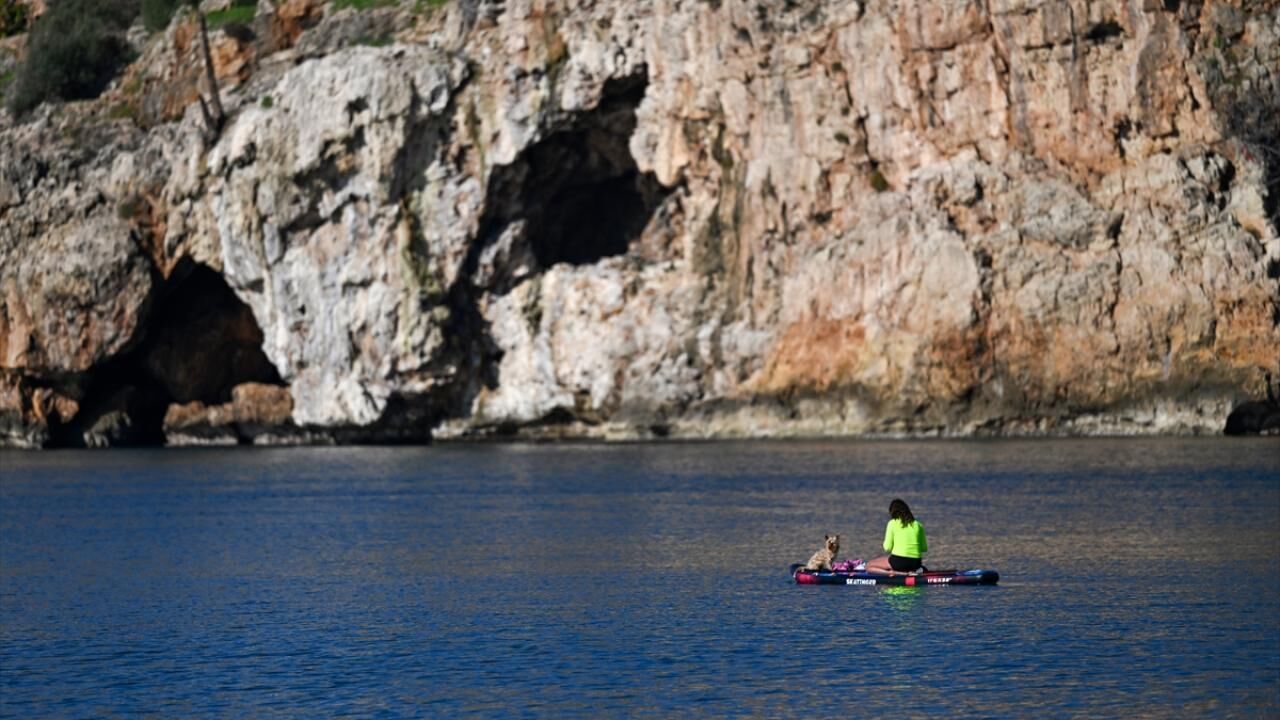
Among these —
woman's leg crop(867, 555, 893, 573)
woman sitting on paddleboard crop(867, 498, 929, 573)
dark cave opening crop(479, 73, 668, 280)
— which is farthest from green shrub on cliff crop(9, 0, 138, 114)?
woman sitting on paddleboard crop(867, 498, 929, 573)

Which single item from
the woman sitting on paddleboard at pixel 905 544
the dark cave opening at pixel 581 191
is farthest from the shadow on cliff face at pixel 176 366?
the woman sitting on paddleboard at pixel 905 544

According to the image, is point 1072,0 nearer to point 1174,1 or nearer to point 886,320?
point 1174,1

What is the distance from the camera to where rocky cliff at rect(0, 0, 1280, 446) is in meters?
63.3

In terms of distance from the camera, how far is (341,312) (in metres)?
78.0

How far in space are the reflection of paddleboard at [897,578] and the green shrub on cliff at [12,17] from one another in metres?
82.0

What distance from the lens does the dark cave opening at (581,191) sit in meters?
75.9

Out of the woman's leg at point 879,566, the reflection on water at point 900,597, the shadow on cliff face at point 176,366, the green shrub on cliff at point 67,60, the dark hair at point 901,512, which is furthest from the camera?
the green shrub on cliff at point 67,60

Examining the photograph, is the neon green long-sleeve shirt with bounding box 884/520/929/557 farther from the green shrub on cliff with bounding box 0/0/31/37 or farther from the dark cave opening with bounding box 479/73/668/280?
the green shrub on cliff with bounding box 0/0/31/37

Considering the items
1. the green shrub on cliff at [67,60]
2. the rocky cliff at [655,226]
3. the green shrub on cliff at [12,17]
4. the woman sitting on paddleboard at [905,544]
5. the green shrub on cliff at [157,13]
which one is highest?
the green shrub on cliff at [12,17]

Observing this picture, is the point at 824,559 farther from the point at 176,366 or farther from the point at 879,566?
the point at 176,366

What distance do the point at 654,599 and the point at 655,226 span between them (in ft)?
160

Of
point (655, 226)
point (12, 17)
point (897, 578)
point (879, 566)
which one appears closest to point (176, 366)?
point (655, 226)

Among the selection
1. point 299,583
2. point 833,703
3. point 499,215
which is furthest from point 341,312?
point 833,703

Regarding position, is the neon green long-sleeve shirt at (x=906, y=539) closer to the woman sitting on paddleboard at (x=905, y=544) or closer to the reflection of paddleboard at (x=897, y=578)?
the woman sitting on paddleboard at (x=905, y=544)
